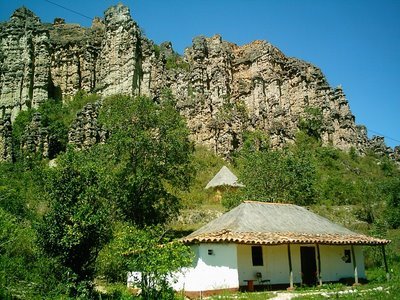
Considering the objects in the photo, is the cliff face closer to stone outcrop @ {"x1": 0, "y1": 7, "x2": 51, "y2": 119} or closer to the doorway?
stone outcrop @ {"x1": 0, "y1": 7, "x2": 51, "y2": 119}

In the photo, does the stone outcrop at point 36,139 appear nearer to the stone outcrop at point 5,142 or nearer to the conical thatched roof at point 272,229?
the stone outcrop at point 5,142

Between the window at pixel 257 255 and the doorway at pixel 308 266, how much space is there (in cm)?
263

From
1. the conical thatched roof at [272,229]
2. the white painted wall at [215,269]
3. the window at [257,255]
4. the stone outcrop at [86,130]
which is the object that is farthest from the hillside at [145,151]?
the window at [257,255]

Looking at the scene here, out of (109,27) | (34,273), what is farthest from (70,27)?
(34,273)

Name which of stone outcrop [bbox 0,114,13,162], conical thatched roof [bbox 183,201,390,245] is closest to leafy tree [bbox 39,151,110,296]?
conical thatched roof [bbox 183,201,390,245]

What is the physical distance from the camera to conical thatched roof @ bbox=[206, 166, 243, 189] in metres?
43.3

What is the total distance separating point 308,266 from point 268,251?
288 cm

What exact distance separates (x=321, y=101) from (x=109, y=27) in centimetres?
3386

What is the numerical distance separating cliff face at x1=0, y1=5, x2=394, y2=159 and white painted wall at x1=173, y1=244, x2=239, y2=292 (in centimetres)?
3295

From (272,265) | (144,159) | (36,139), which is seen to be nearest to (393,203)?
Answer: (272,265)

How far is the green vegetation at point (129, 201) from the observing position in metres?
15.3

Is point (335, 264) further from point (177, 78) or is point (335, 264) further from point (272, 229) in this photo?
point (177, 78)

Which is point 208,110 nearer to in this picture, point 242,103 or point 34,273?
point 242,103

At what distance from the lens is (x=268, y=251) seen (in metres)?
19.4
